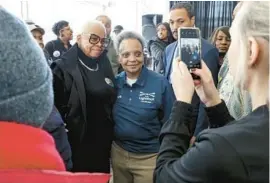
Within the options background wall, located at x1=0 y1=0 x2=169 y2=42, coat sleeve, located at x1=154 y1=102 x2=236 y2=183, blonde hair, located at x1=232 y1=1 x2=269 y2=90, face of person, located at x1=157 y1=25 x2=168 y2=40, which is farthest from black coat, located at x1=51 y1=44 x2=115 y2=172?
face of person, located at x1=157 y1=25 x2=168 y2=40

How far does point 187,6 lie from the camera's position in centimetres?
236

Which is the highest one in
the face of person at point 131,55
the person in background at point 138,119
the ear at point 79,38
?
the ear at point 79,38

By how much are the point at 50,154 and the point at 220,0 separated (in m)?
4.44

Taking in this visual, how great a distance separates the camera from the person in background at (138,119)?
184cm

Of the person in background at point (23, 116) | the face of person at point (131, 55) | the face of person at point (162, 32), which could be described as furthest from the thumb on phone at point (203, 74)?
the face of person at point (162, 32)

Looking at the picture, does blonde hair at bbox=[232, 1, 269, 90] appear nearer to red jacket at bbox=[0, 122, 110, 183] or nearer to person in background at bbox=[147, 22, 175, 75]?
red jacket at bbox=[0, 122, 110, 183]

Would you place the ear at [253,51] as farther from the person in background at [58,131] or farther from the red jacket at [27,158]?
the person in background at [58,131]

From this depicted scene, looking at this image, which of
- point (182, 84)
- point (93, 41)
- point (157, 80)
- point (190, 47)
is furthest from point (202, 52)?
point (182, 84)

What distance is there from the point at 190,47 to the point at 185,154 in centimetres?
54

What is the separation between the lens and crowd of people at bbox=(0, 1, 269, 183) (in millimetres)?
501

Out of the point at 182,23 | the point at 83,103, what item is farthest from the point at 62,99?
the point at 182,23

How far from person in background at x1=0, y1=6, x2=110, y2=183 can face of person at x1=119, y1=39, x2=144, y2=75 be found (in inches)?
55.2

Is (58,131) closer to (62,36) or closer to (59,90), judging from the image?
(59,90)

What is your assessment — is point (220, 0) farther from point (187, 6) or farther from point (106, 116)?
point (106, 116)
